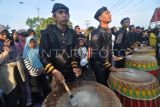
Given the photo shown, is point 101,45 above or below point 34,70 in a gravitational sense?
above

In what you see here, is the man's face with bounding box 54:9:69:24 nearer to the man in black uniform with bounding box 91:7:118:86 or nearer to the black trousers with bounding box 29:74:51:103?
the man in black uniform with bounding box 91:7:118:86

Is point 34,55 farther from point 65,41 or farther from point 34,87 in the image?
point 65,41

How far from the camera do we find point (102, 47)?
4090 mm

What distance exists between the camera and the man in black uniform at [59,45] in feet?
10.5

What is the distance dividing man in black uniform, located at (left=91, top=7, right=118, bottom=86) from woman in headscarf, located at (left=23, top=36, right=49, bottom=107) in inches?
69.2

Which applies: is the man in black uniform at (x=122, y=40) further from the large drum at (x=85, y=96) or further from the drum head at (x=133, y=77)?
the large drum at (x=85, y=96)

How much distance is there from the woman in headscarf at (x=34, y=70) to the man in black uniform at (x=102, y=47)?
1758 mm

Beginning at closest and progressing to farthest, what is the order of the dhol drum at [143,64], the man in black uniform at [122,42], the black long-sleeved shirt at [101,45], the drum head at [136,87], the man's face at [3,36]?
the drum head at [136,87] → the black long-sleeved shirt at [101,45] → the man's face at [3,36] → the dhol drum at [143,64] → the man in black uniform at [122,42]

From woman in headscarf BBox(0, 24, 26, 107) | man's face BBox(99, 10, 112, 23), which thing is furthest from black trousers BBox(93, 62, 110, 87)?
woman in headscarf BBox(0, 24, 26, 107)

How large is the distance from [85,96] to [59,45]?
84 cm

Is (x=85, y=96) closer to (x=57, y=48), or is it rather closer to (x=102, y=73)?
(x=57, y=48)

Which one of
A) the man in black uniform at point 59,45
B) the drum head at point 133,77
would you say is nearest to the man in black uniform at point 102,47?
the drum head at point 133,77

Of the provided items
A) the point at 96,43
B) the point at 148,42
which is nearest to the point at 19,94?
the point at 96,43

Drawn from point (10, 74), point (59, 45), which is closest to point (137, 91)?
point (59, 45)
